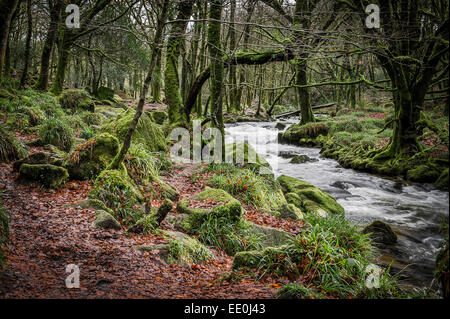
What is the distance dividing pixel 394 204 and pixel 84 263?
838 centimetres

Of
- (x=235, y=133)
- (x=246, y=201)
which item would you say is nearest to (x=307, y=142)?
(x=235, y=133)

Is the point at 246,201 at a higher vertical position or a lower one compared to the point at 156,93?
lower

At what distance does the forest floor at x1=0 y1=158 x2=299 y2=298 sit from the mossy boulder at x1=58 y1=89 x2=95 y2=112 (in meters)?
8.75

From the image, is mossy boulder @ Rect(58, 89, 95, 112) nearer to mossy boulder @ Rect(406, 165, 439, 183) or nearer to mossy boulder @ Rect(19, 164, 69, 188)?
mossy boulder @ Rect(19, 164, 69, 188)

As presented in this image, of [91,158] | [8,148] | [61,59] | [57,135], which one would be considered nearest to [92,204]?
[91,158]

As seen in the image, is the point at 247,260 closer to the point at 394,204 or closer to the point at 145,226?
the point at 145,226

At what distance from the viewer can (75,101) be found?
41.6 ft

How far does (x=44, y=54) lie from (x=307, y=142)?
15.0m

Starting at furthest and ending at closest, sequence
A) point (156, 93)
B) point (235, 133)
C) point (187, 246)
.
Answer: point (156, 93)
point (235, 133)
point (187, 246)

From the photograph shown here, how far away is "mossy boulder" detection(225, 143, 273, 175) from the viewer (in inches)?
335

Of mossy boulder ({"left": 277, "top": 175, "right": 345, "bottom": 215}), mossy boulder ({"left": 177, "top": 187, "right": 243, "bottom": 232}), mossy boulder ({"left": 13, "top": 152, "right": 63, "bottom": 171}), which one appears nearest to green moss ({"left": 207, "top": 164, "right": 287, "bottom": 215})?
mossy boulder ({"left": 277, "top": 175, "right": 345, "bottom": 215})

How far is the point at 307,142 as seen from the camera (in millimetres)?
16625
